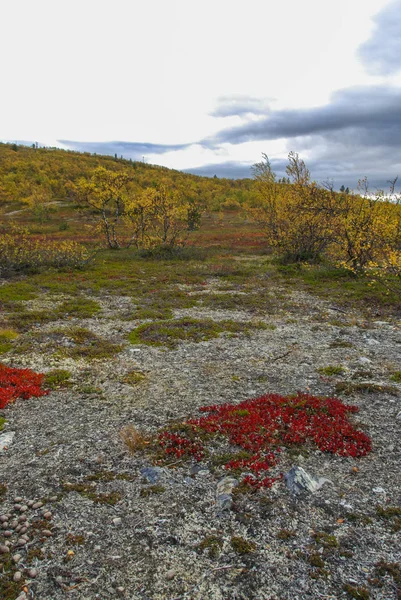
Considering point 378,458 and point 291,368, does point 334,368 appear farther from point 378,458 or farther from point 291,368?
point 378,458

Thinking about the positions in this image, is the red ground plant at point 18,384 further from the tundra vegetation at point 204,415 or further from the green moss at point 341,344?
the green moss at point 341,344

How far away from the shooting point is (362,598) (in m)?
5.39

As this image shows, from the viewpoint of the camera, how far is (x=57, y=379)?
42.4 ft

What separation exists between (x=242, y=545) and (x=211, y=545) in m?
0.52

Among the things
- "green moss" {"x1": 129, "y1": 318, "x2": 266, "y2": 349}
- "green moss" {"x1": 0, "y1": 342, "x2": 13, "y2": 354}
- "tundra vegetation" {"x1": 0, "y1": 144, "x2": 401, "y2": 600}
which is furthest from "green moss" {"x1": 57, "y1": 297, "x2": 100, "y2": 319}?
"green moss" {"x1": 0, "y1": 342, "x2": 13, "y2": 354}

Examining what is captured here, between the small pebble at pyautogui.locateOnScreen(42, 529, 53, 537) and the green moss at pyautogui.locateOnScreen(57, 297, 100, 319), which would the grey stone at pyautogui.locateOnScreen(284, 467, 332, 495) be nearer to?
the small pebble at pyautogui.locateOnScreen(42, 529, 53, 537)

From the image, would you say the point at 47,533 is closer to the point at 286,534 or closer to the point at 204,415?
the point at 286,534

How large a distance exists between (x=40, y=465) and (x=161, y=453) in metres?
2.75

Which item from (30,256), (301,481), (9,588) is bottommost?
(9,588)

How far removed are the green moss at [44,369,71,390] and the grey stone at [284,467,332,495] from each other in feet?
26.4

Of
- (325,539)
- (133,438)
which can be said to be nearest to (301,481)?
(325,539)

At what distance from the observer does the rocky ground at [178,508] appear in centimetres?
569

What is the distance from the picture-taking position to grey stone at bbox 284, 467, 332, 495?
762 centimetres

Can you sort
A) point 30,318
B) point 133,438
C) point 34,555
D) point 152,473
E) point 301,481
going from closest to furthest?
1. point 34,555
2. point 301,481
3. point 152,473
4. point 133,438
5. point 30,318
